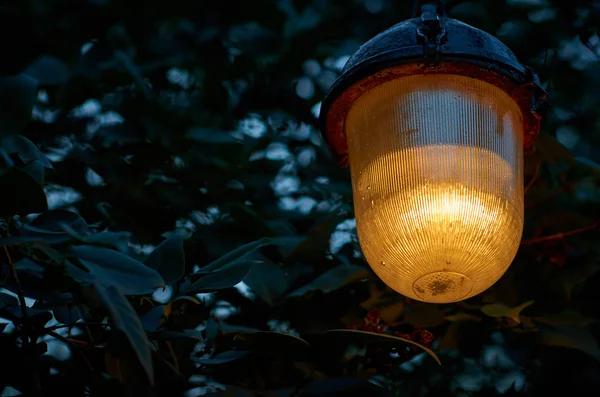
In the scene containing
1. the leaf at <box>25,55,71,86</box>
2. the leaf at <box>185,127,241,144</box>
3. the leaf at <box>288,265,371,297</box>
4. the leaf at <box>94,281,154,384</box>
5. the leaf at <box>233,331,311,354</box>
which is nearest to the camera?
the leaf at <box>94,281,154,384</box>

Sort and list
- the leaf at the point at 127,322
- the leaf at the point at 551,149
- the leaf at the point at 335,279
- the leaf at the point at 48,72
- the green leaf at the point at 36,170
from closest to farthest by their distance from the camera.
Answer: the leaf at the point at 127,322 < the green leaf at the point at 36,170 < the leaf at the point at 335,279 < the leaf at the point at 551,149 < the leaf at the point at 48,72

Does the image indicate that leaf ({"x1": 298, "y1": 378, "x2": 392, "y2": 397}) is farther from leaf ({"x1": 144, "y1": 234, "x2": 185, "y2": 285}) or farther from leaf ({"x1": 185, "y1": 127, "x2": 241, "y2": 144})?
leaf ({"x1": 185, "y1": 127, "x2": 241, "y2": 144})

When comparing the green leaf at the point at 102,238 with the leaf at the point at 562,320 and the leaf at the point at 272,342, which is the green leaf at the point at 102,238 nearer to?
the leaf at the point at 272,342

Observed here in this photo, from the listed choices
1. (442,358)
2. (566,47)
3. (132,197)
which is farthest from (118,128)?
(566,47)

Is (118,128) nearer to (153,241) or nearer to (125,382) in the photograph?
(153,241)

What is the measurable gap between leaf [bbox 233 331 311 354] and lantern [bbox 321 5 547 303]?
177 mm

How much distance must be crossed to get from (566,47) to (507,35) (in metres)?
0.26

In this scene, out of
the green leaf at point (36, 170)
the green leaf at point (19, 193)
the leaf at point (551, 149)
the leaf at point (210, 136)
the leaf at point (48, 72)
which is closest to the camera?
the green leaf at point (19, 193)

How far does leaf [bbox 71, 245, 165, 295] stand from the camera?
117 centimetres

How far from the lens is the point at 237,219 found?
194 centimetres

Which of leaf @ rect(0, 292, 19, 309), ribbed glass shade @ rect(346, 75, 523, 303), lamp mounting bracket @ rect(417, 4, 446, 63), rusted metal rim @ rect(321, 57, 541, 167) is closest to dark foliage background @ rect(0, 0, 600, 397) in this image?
leaf @ rect(0, 292, 19, 309)

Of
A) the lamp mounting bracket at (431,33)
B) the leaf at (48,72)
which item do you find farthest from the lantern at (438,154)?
the leaf at (48,72)

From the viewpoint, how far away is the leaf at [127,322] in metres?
1.04

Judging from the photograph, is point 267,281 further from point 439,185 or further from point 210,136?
point 439,185
